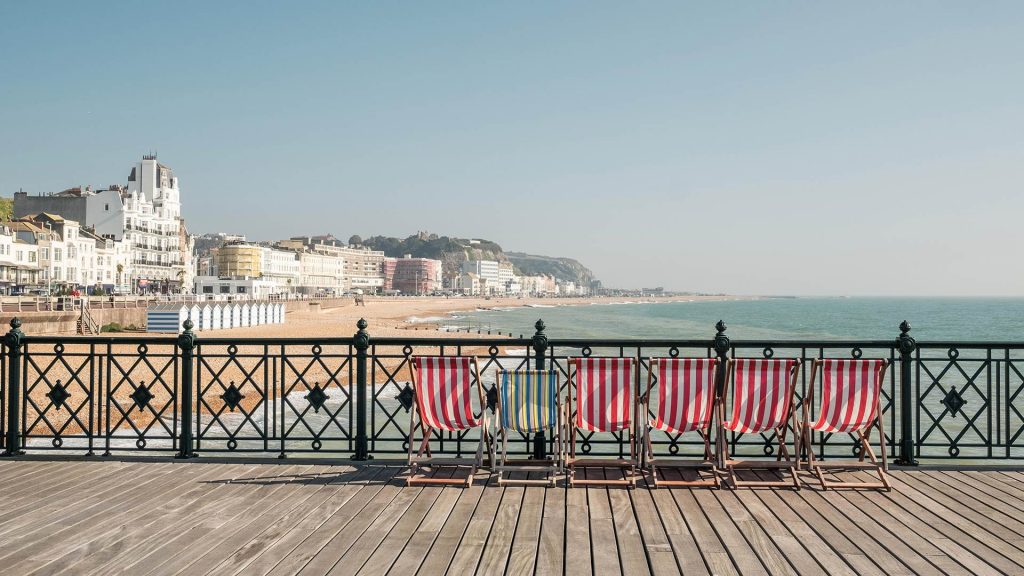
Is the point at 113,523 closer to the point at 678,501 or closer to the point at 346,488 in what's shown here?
the point at 346,488

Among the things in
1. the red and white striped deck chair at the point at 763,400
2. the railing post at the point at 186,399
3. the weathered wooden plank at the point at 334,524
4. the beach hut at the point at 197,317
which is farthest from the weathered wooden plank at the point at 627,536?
the beach hut at the point at 197,317

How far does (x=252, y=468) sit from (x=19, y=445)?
2240mm

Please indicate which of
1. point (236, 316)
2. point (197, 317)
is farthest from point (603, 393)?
point (236, 316)

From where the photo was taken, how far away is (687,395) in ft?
17.7

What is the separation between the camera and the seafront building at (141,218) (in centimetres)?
7938

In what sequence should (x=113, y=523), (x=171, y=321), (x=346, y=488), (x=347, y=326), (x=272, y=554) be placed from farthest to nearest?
(x=347, y=326)
(x=171, y=321)
(x=346, y=488)
(x=113, y=523)
(x=272, y=554)

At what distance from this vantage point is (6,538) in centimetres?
415

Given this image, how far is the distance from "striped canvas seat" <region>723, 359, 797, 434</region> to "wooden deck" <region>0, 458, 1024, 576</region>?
52 cm

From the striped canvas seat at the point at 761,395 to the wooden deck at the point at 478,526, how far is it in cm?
52

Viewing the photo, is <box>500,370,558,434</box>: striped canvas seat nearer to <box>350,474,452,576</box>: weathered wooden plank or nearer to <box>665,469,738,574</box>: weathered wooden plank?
<box>350,474,452,576</box>: weathered wooden plank

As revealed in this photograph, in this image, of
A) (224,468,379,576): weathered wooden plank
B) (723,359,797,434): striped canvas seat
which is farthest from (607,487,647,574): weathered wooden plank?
(224,468,379,576): weathered wooden plank

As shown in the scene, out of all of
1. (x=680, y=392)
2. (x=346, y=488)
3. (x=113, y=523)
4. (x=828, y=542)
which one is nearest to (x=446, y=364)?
(x=346, y=488)

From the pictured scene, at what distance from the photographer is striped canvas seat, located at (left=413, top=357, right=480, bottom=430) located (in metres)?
5.42

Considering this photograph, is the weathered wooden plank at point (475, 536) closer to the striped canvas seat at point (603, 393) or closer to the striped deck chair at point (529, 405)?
the striped deck chair at point (529, 405)
